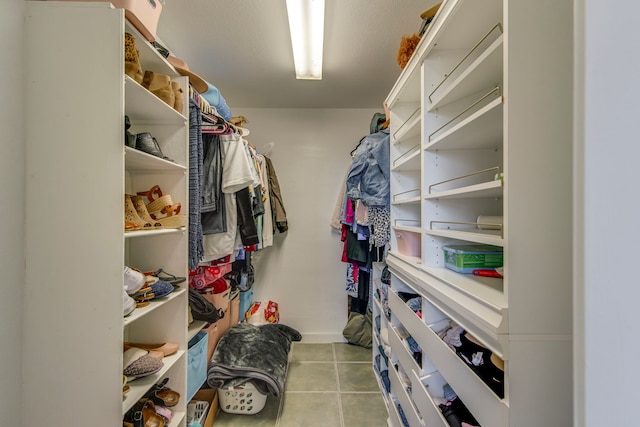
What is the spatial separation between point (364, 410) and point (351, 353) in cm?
74

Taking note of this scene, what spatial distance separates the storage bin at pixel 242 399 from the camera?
1.66m

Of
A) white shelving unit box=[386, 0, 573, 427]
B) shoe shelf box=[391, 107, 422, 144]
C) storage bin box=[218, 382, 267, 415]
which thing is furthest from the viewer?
storage bin box=[218, 382, 267, 415]

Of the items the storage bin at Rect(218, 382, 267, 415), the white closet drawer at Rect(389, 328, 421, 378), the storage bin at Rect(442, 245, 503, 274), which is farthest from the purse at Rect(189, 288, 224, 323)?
the storage bin at Rect(442, 245, 503, 274)

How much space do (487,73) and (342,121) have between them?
203 cm

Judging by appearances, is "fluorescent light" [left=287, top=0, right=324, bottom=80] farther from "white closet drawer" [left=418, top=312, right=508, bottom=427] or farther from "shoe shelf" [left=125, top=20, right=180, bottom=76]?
"white closet drawer" [left=418, top=312, right=508, bottom=427]

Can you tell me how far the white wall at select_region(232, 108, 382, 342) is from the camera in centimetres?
279

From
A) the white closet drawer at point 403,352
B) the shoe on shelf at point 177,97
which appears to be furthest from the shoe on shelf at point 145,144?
the white closet drawer at point 403,352

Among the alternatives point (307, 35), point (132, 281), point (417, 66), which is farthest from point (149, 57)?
point (417, 66)
